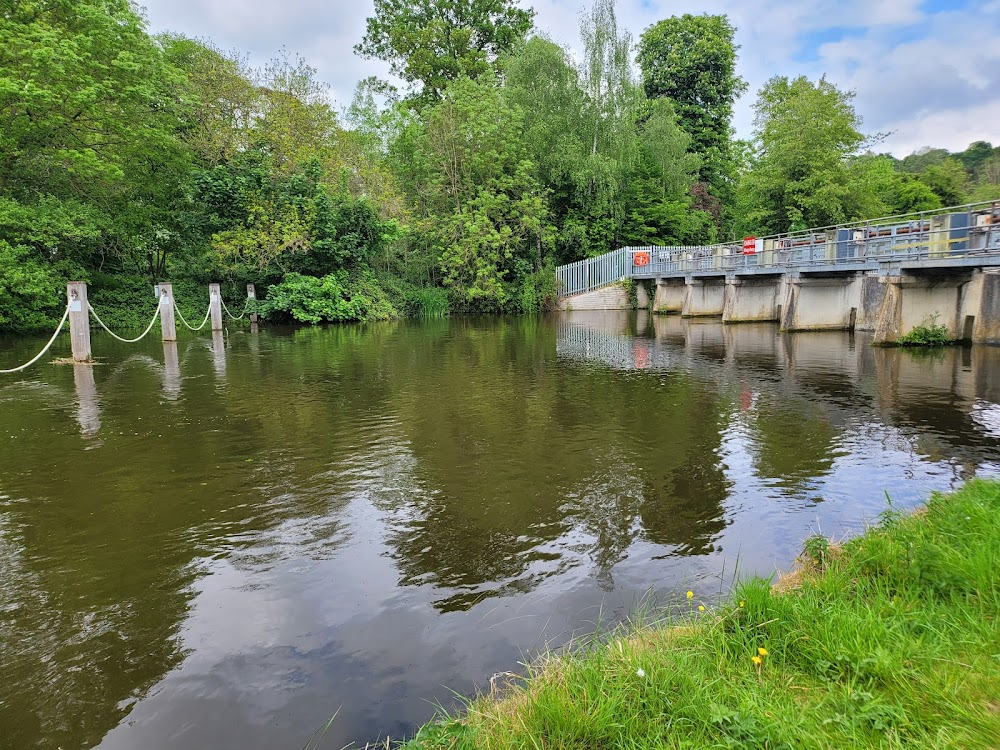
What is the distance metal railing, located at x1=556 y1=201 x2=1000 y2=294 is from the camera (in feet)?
46.6

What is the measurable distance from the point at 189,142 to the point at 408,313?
13894mm

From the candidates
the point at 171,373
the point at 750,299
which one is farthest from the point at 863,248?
the point at 171,373

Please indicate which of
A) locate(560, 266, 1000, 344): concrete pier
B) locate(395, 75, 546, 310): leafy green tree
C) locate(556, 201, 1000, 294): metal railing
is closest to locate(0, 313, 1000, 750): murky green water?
locate(556, 201, 1000, 294): metal railing

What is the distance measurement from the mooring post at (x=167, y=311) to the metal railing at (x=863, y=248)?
20.2 meters

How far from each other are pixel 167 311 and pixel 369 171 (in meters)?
17.3

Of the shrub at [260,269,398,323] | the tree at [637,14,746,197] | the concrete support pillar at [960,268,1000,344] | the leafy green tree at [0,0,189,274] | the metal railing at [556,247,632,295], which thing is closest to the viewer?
the concrete support pillar at [960,268,1000,344]

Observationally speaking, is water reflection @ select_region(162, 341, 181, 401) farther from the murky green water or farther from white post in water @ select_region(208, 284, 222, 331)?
white post in water @ select_region(208, 284, 222, 331)

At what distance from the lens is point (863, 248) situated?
18.1 meters

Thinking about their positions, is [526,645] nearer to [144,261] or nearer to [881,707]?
[881,707]

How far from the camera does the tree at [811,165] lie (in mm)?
32969

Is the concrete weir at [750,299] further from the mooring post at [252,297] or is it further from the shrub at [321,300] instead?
the mooring post at [252,297]

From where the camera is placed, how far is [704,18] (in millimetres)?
51625

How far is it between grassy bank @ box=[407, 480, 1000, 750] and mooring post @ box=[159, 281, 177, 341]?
19.7 metres

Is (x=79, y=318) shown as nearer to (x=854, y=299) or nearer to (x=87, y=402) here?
(x=87, y=402)
